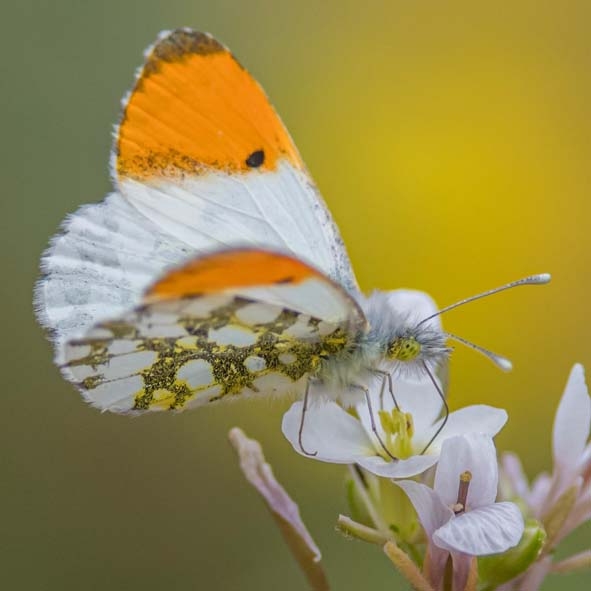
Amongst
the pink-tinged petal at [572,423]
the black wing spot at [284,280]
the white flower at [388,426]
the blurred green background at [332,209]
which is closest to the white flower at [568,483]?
the pink-tinged petal at [572,423]

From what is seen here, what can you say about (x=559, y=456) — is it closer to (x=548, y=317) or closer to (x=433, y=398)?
(x=433, y=398)

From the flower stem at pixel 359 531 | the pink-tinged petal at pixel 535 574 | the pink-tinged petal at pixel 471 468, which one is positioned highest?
the pink-tinged petal at pixel 471 468

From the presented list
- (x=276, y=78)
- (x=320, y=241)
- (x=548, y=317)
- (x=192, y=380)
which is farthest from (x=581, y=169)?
(x=192, y=380)

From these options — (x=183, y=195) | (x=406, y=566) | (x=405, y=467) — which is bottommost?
(x=406, y=566)

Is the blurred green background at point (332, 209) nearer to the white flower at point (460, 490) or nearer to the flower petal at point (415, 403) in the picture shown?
the flower petal at point (415, 403)

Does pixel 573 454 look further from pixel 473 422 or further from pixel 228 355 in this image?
pixel 228 355

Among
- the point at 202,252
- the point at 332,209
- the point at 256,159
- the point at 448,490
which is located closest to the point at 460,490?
the point at 448,490
